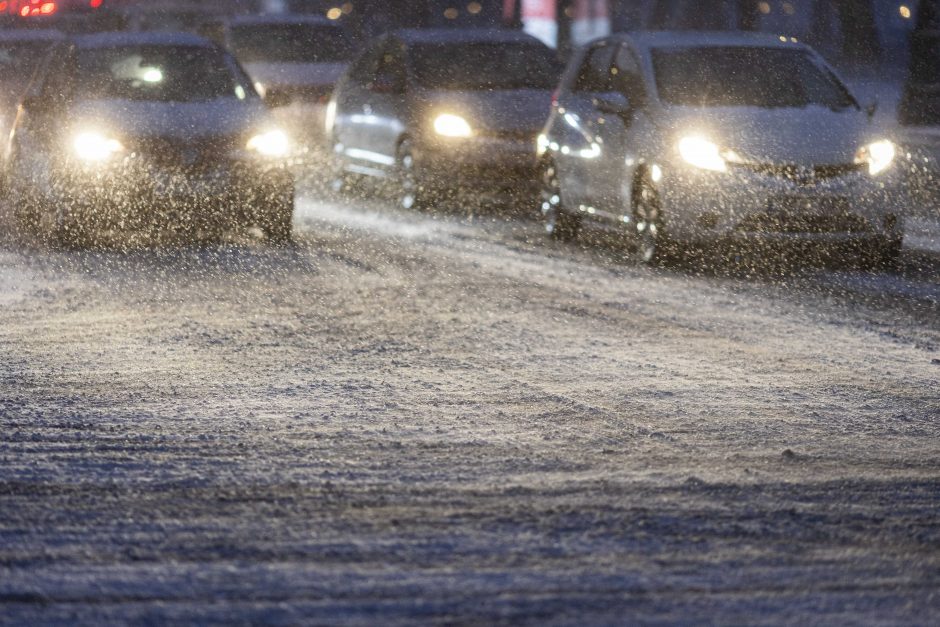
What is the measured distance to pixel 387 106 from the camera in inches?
688

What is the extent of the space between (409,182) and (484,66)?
54.2 inches

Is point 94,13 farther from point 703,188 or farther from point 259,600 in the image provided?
point 259,600

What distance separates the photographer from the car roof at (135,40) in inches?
574

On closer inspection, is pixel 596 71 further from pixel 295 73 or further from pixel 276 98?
pixel 295 73

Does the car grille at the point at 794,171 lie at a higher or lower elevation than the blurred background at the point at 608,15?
higher

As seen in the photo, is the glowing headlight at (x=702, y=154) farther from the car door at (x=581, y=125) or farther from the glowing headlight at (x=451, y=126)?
the glowing headlight at (x=451, y=126)

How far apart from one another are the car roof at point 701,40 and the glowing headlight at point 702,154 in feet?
4.74

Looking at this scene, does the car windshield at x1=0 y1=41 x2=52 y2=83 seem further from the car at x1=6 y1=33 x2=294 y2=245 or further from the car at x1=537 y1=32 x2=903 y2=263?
the car at x1=537 y1=32 x2=903 y2=263

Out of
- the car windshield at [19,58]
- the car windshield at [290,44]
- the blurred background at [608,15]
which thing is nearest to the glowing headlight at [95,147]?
the car windshield at [19,58]

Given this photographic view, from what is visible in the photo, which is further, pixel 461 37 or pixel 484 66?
pixel 461 37

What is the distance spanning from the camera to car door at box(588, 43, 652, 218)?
41.4 ft

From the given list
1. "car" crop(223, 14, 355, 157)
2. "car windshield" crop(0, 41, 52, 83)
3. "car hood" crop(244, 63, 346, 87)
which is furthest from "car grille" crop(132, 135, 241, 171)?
"car hood" crop(244, 63, 346, 87)

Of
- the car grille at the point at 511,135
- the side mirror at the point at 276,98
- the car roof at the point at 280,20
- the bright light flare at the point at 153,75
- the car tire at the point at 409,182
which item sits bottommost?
the car tire at the point at 409,182

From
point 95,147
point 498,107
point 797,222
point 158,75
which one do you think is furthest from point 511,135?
point 797,222
